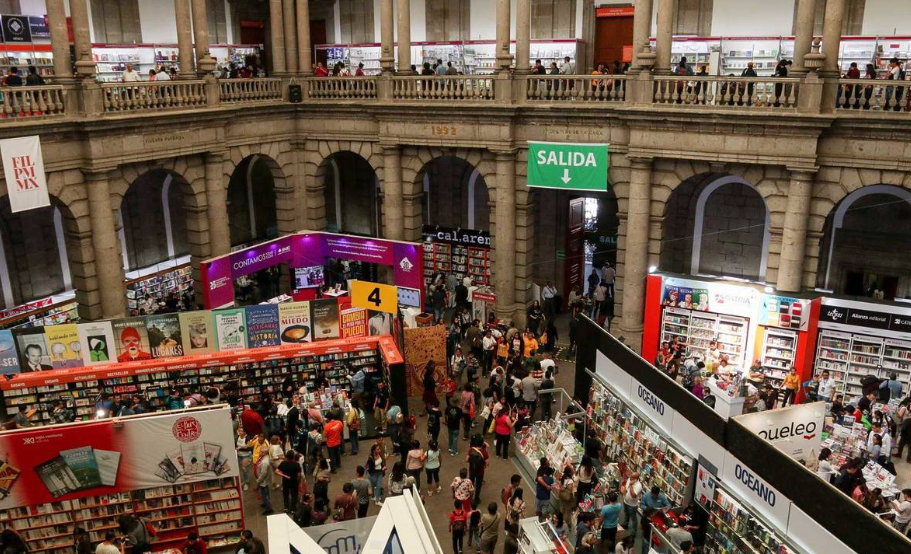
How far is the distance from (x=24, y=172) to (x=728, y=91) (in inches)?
797

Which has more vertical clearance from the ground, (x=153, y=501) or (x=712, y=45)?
(x=712, y=45)

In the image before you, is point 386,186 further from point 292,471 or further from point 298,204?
point 292,471

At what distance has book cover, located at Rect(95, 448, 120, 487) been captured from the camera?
55.0 feet

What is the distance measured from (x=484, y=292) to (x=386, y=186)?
5476 mm

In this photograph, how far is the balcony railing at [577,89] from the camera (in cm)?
2541

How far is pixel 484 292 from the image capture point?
29.4 m

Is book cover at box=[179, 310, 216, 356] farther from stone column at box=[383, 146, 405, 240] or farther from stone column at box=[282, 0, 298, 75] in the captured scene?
stone column at box=[282, 0, 298, 75]

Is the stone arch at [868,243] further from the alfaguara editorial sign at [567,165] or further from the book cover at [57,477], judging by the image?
the book cover at [57,477]

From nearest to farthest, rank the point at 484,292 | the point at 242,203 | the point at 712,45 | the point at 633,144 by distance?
the point at 633,144 < the point at 712,45 < the point at 484,292 < the point at 242,203

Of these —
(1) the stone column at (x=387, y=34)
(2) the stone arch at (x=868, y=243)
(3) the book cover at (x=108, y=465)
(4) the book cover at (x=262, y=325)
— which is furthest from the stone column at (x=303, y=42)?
(2) the stone arch at (x=868, y=243)

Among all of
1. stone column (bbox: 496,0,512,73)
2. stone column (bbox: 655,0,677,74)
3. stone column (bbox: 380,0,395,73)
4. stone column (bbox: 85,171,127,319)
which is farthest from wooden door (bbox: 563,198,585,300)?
stone column (bbox: 85,171,127,319)

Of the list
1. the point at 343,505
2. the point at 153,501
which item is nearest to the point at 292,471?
the point at 343,505

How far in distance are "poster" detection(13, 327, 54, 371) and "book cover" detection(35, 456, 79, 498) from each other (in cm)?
653

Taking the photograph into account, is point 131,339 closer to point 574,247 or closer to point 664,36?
point 574,247
